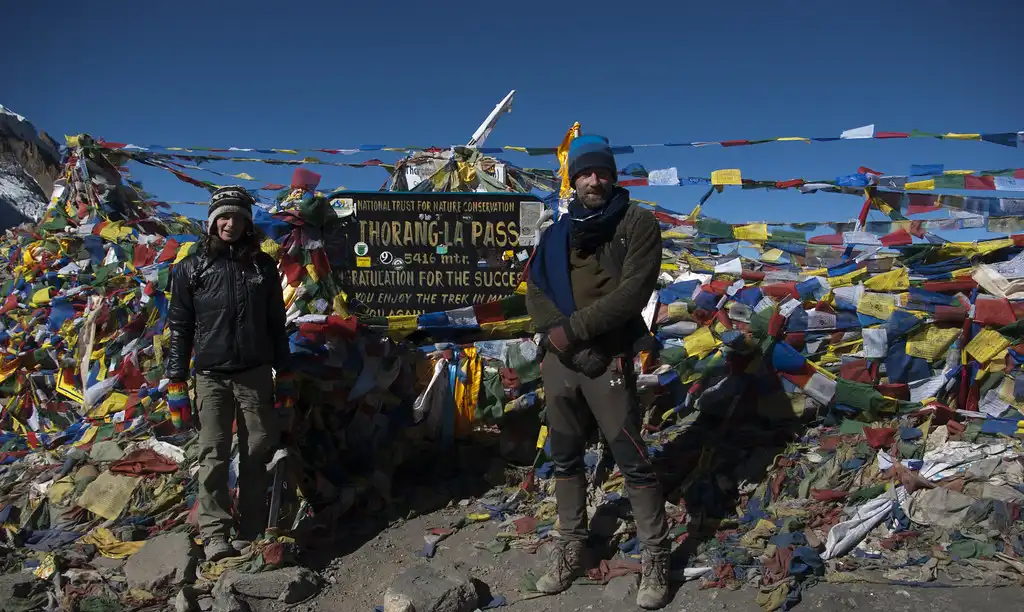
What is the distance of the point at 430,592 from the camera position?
3.66 metres

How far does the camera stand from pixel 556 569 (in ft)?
12.9

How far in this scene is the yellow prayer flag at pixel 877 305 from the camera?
17.2 ft

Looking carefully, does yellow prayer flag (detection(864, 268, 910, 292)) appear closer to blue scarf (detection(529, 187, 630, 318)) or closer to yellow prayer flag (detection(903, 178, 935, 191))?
yellow prayer flag (detection(903, 178, 935, 191))

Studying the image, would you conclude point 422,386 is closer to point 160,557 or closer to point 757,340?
point 160,557

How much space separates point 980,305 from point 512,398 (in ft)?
11.3

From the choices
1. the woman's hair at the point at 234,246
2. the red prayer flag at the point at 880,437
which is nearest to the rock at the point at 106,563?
the woman's hair at the point at 234,246

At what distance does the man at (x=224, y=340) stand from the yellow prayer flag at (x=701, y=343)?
300 cm

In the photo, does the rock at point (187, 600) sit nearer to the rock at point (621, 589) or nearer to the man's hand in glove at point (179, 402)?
the man's hand in glove at point (179, 402)

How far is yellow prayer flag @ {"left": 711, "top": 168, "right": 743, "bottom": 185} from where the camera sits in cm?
628

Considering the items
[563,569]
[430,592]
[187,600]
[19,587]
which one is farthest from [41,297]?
[563,569]

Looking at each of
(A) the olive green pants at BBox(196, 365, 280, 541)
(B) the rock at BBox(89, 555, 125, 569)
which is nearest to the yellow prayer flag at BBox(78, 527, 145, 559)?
(B) the rock at BBox(89, 555, 125, 569)

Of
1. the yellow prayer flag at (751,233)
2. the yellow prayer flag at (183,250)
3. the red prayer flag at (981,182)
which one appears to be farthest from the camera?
the yellow prayer flag at (751,233)

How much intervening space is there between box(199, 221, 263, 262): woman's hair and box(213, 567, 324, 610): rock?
1.83 metres

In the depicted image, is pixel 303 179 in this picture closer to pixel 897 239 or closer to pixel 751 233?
pixel 751 233
